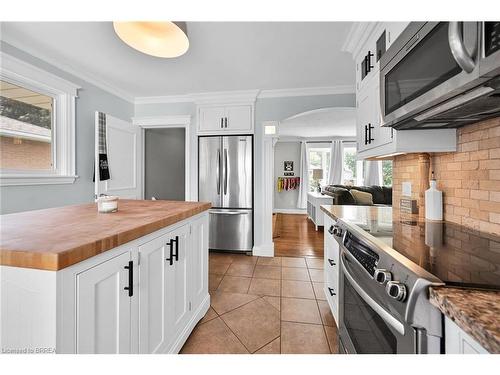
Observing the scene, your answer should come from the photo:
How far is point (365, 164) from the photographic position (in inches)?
311

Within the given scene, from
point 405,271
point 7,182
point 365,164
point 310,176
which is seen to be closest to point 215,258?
point 7,182

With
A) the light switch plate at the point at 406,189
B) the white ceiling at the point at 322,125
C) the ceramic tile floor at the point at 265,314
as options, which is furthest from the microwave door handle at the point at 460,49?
the white ceiling at the point at 322,125

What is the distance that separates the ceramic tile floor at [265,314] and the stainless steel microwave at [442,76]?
5.18ft

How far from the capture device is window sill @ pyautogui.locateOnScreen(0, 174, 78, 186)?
234 centimetres

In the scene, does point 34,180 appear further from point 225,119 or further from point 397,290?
point 397,290

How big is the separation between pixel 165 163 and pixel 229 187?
2529 millimetres

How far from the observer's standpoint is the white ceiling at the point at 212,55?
2172 mm

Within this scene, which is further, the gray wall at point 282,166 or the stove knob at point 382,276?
the gray wall at point 282,166

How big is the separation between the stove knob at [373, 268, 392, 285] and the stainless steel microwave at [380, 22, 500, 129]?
2.21ft

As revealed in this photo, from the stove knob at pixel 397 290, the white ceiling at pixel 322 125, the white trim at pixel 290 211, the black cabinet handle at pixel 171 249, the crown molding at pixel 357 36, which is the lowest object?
the white trim at pixel 290 211

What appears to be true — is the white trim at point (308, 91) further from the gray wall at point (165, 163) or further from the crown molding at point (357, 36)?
the gray wall at point (165, 163)

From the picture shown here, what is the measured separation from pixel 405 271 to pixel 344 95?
11.1 ft
